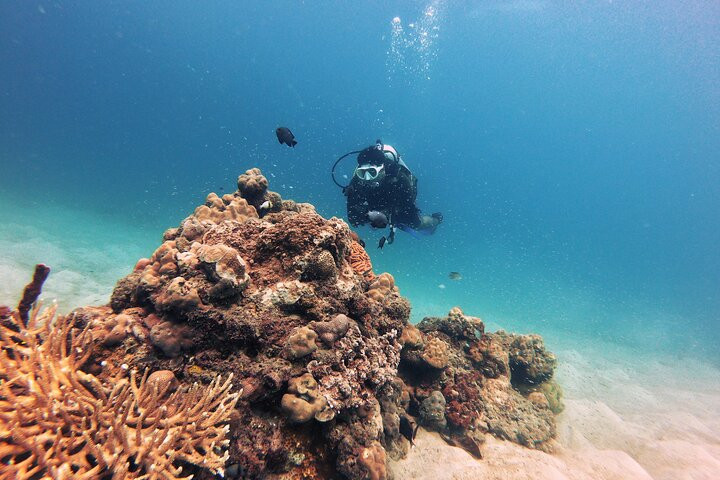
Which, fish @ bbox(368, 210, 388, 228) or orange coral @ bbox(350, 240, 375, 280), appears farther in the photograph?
fish @ bbox(368, 210, 388, 228)

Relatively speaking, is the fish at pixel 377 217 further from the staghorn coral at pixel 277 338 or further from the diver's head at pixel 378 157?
the staghorn coral at pixel 277 338

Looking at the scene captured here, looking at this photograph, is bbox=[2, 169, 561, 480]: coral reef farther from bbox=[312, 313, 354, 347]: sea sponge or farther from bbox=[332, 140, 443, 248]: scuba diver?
bbox=[332, 140, 443, 248]: scuba diver

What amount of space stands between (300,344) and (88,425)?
1.81 meters

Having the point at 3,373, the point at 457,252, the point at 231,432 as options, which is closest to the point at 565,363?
the point at 231,432

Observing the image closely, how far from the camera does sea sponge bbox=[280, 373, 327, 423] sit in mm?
3006

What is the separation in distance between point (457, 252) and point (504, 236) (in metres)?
46.4

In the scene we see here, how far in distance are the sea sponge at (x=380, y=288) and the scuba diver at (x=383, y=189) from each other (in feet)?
12.4

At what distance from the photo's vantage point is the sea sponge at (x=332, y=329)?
3.65 m

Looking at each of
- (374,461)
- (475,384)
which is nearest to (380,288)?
(374,461)

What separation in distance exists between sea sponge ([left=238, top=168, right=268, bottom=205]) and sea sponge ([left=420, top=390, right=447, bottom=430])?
5350 mm

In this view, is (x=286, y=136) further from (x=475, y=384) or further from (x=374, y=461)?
(x=475, y=384)

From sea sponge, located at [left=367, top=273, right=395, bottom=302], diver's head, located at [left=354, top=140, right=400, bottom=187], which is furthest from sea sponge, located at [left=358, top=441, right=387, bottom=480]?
diver's head, located at [left=354, top=140, right=400, bottom=187]

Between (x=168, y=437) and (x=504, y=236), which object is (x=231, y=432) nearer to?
(x=168, y=437)

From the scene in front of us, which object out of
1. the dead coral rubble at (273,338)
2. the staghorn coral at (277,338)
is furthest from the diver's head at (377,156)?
the dead coral rubble at (273,338)
